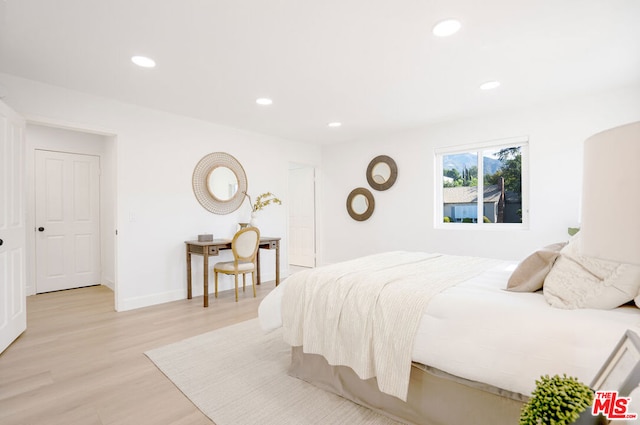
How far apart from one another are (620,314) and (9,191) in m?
4.20

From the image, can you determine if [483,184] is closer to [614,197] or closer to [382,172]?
[382,172]

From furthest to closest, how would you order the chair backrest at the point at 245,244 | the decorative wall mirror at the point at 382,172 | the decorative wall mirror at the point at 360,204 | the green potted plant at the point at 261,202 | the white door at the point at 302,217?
1. the white door at the point at 302,217
2. the decorative wall mirror at the point at 360,204
3. the decorative wall mirror at the point at 382,172
4. the green potted plant at the point at 261,202
5. the chair backrest at the point at 245,244

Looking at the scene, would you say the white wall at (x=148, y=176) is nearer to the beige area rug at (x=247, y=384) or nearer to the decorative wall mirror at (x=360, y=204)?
the beige area rug at (x=247, y=384)

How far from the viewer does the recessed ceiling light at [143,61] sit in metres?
2.65

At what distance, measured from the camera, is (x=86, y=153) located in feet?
16.8

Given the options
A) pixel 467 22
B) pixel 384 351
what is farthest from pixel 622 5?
pixel 384 351

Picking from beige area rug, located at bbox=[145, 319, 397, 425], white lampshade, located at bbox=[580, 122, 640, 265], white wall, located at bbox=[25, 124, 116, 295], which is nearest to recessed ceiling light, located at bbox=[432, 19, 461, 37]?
→ white lampshade, located at bbox=[580, 122, 640, 265]

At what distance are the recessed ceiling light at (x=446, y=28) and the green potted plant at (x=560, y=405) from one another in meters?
2.18

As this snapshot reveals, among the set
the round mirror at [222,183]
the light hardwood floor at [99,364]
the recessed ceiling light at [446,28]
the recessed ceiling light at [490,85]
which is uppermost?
the recessed ceiling light at [446,28]

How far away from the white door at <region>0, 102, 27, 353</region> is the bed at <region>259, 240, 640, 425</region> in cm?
228

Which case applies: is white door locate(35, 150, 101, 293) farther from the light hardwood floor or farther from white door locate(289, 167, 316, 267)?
white door locate(289, 167, 316, 267)

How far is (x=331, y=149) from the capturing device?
598 centimetres

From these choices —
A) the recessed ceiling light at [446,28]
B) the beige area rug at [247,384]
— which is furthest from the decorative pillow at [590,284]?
the recessed ceiling light at [446,28]

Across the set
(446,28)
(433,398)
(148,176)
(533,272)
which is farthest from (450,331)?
(148,176)
